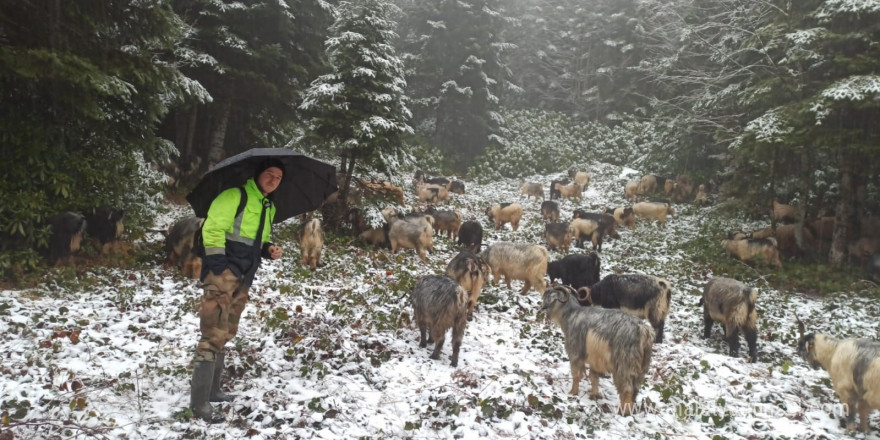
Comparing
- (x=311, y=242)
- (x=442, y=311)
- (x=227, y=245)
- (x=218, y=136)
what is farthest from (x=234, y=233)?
(x=218, y=136)

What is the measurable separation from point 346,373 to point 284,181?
8.80ft

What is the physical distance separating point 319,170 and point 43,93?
570 centimetres

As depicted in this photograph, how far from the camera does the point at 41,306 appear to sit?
261 inches

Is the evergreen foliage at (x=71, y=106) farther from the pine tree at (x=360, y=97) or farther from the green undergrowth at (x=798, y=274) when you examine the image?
the green undergrowth at (x=798, y=274)

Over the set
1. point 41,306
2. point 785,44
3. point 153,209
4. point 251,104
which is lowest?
point 41,306

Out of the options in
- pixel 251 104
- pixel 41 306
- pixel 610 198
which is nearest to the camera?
pixel 41 306

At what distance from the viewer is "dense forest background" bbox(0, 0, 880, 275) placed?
7.57m

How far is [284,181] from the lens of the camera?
551cm

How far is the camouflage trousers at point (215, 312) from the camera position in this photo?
4.47 meters

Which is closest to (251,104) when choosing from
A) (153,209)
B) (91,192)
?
(153,209)

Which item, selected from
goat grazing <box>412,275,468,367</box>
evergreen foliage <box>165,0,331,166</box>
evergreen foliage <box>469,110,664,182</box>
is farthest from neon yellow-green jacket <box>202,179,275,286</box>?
evergreen foliage <box>469,110,664,182</box>

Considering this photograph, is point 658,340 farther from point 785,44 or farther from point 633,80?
point 633,80

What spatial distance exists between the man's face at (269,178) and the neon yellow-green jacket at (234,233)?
85mm

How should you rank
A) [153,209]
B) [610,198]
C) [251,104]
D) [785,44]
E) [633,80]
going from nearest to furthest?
[153,209], [785,44], [251,104], [610,198], [633,80]
